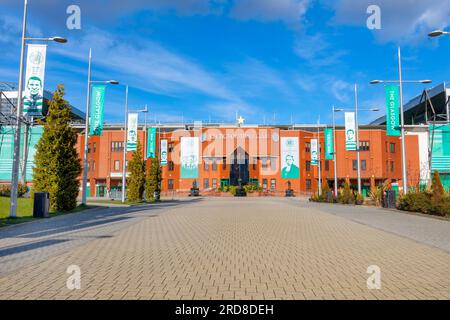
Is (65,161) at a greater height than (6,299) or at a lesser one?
greater

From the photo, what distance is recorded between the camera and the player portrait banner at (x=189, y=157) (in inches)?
2729

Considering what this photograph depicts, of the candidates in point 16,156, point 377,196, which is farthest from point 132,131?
point 377,196

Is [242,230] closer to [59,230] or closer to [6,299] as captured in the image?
[59,230]

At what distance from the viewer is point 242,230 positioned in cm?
1323

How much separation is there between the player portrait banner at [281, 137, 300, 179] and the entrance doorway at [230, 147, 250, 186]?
6779 millimetres

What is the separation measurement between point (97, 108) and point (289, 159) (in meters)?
45.7

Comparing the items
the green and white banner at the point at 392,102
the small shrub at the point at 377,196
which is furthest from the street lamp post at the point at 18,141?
the small shrub at the point at 377,196

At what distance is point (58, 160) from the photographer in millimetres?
20547

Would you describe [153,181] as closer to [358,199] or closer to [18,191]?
[18,191]

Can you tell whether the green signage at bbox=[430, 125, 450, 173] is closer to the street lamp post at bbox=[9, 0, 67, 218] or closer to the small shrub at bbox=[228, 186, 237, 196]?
the small shrub at bbox=[228, 186, 237, 196]

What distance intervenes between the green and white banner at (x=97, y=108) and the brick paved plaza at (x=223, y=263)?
50.6 feet

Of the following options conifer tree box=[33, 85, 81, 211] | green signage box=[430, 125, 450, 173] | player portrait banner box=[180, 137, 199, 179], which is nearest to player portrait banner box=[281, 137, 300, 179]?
player portrait banner box=[180, 137, 199, 179]
